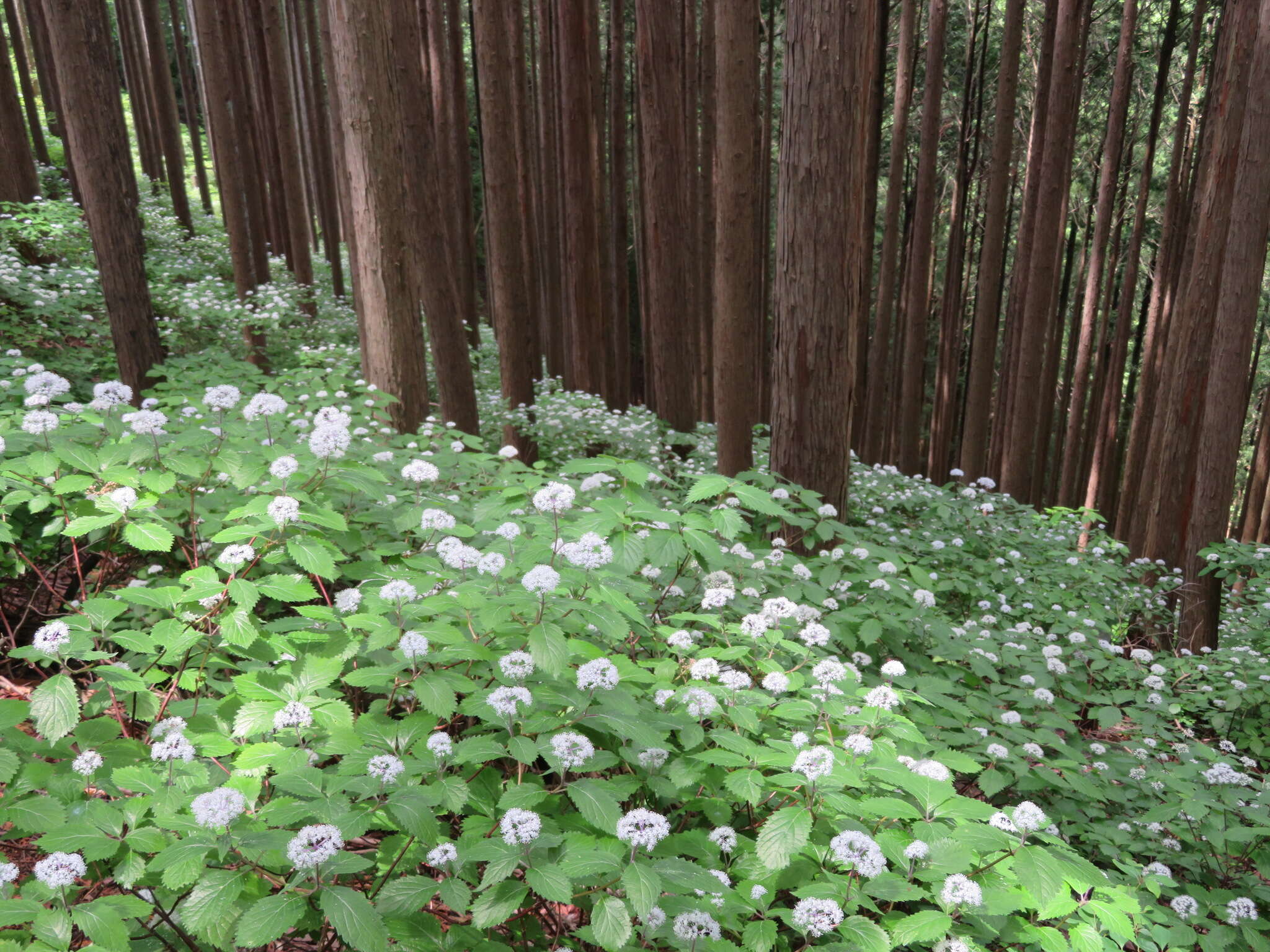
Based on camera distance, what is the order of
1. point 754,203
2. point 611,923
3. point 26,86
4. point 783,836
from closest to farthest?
point 611,923 < point 783,836 < point 754,203 < point 26,86

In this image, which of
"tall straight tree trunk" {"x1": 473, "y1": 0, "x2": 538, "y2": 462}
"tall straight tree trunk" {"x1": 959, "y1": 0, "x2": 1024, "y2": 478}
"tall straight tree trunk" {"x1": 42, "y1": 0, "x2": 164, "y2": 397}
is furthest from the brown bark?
"tall straight tree trunk" {"x1": 959, "y1": 0, "x2": 1024, "y2": 478}

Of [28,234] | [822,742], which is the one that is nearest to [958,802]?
[822,742]

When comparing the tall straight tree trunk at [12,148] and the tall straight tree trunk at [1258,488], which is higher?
the tall straight tree trunk at [12,148]

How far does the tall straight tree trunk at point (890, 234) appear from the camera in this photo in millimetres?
12969

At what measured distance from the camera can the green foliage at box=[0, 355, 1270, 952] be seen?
148 centimetres

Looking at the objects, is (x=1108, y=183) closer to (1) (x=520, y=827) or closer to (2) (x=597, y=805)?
(2) (x=597, y=805)

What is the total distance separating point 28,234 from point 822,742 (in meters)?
12.3

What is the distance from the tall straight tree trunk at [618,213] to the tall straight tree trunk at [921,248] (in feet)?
18.5

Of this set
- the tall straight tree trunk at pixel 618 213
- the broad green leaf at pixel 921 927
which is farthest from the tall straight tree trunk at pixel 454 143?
the broad green leaf at pixel 921 927

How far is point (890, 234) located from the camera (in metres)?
13.9

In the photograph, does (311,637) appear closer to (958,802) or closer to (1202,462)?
(958,802)

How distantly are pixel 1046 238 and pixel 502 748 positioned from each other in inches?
434

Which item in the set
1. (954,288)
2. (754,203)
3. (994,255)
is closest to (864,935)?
(754,203)

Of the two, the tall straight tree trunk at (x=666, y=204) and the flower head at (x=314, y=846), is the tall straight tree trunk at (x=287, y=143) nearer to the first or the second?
the tall straight tree trunk at (x=666, y=204)
